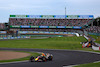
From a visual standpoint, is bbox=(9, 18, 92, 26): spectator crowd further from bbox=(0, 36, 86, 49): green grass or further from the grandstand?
bbox=(0, 36, 86, 49): green grass

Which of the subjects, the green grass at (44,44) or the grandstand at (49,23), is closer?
the green grass at (44,44)

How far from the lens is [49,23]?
104 meters

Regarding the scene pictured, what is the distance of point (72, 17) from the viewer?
341 feet

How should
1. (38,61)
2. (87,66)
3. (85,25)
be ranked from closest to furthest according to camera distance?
(87,66), (38,61), (85,25)

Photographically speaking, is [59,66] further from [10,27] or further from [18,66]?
[10,27]

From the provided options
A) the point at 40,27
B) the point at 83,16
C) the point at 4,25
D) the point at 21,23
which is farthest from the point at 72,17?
the point at 4,25

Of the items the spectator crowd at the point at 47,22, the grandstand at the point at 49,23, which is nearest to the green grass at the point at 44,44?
the grandstand at the point at 49,23

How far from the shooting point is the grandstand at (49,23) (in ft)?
327

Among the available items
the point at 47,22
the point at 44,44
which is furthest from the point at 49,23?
the point at 44,44

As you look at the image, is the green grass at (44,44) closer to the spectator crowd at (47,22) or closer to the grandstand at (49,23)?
the grandstand at (49,23)

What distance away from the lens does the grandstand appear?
327ft

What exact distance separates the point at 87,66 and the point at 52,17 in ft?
301

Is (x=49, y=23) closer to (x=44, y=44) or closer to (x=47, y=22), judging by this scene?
(x=47, y=22)

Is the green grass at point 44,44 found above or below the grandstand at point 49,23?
below
